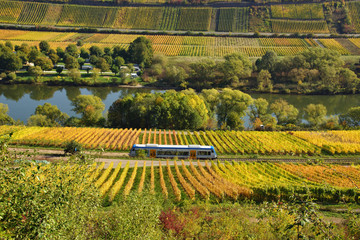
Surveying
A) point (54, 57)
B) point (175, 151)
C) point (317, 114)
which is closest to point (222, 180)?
point (175, 151)

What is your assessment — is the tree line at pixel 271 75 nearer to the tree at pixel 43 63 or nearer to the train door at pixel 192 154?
the tree at pixel 43 63

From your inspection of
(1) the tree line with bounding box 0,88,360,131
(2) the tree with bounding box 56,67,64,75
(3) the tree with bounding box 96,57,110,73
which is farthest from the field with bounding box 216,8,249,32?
(1) the tree line with bounding box 0,88,360,131

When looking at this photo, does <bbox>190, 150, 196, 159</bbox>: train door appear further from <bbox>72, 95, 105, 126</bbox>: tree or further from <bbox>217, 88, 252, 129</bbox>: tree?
<bbox>72, 95, 105, 126</bbox>: tree

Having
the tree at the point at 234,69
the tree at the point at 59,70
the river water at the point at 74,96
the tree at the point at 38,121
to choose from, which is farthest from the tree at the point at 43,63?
the tree at the point at 234,69

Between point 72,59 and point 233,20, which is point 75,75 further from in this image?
point 233,20

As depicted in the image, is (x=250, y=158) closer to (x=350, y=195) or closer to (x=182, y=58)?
(x=350, y=195)
